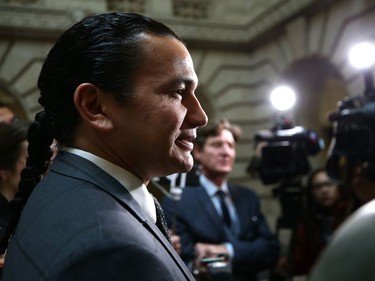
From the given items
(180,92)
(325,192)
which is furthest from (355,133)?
(180,92)

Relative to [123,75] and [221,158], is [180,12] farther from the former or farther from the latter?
[123,75]

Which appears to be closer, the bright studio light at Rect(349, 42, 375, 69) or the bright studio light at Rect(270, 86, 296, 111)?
the bright studio light at Rect(349, 42, 375, 69)

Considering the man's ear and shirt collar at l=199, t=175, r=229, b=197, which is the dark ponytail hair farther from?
shirt collar at l=199, t=175, r=229, b=197

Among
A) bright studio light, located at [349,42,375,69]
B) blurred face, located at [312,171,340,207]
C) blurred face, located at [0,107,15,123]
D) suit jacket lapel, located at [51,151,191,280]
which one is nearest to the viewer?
suit jacket lapel, located at [51,151,191,280]

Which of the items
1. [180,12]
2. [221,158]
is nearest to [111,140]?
[221,158]

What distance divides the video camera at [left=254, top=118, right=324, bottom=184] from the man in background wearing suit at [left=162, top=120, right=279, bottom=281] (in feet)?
1.16

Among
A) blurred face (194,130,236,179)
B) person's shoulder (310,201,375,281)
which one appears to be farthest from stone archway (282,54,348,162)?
person's shoulder (310,201,375,281)

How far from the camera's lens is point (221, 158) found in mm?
3105

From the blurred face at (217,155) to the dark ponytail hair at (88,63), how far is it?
2029mm

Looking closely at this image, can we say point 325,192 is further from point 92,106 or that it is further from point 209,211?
point 92,106

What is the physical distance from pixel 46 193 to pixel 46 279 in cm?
21

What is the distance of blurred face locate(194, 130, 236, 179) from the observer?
10.2ft

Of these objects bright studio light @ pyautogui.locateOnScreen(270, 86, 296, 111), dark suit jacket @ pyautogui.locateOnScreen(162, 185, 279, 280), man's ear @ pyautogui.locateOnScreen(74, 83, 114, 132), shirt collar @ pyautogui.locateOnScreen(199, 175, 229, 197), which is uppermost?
man's ear @ pyautogui.locateOnScreen(74, 83, 114, 132)

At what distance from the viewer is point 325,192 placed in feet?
13.3
